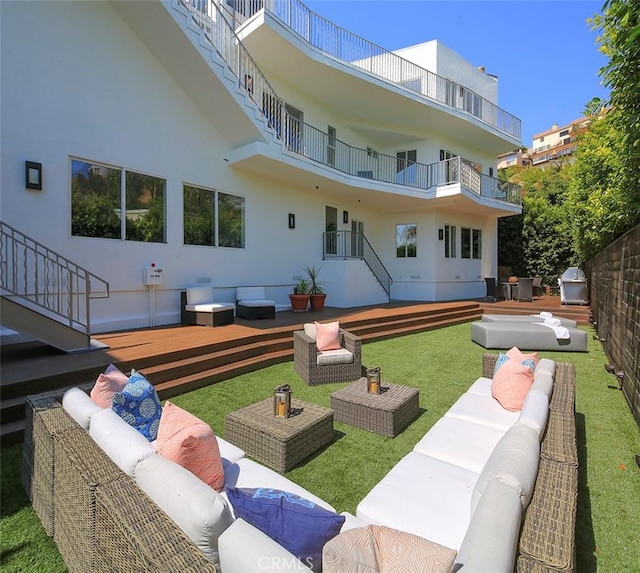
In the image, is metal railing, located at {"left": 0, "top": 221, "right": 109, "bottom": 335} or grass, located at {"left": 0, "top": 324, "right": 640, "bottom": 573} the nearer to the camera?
grass, located at {"left": 0, "top": 324, "right": 640, "bottom": 573}

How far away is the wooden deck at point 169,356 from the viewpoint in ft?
13.2

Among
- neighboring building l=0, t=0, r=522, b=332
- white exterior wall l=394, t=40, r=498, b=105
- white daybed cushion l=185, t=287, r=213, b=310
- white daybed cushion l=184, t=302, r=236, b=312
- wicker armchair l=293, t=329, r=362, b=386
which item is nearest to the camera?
wicker armchair l=293, t=329, r=362, b=386

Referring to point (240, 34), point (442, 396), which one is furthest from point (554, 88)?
point (442, 396)

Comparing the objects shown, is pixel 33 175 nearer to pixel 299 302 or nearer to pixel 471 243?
pixel 299 302

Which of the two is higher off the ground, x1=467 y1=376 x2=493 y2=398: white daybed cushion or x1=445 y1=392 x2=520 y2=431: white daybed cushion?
x1=467 y1=376 x2=493 y2=398: white daybed cushion

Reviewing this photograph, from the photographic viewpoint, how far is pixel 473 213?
15.5 meters

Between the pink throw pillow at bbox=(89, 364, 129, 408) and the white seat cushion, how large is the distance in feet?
8.94

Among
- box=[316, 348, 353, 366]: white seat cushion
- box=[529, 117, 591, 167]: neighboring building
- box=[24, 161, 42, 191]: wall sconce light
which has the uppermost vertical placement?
→ box=[529, 117, 591, 167]: neighboring building

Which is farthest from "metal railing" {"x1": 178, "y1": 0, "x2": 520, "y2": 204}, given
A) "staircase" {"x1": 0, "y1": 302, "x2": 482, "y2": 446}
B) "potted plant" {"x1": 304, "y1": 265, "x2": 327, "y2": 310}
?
"staircase" {"x1": 0, "y1": 302, "x2": 482, "y2": 446}

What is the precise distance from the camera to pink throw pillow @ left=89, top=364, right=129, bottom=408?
2809 millimetres

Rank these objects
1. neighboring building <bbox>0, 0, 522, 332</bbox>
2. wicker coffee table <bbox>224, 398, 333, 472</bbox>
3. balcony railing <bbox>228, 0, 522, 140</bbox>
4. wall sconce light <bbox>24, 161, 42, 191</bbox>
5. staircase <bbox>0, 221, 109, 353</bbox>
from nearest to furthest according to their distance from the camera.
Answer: wicker coffee table <bbox>224, 398, 333, 472</bbox>, staircase <bbox>0, 221, 109, 353</bbox>, wall sconce light <bbox>24, 161, 42, 191</bbox>, neighboring building <bbox>0, 0, 522, 332</bbox>, balcony railing <bbox>228, 0, 522, 140</bbox>

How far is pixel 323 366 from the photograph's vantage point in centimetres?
518

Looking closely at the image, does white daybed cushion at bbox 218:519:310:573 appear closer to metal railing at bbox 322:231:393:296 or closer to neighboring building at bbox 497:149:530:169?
metal railing at bbox 322:231:393:296

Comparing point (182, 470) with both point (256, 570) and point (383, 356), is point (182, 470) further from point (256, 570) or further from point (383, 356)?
point (383, 356)
